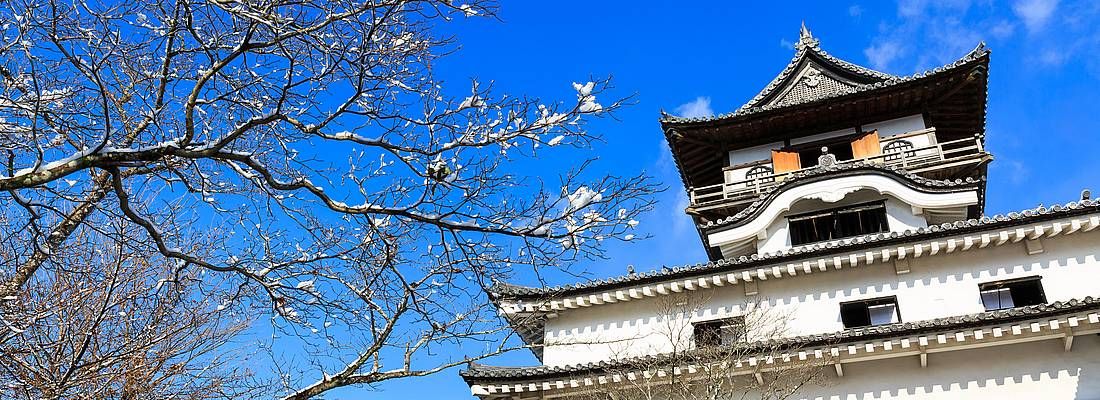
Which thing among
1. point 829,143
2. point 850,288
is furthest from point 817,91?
point 850,288

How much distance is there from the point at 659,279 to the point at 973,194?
6.49 meters

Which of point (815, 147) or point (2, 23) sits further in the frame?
point (815, 147)

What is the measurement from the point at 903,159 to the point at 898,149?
624 millimetres

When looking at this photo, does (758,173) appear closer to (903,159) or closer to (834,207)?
(834,207)

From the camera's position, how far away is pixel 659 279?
1320cm

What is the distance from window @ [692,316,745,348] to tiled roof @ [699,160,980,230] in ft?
9.86

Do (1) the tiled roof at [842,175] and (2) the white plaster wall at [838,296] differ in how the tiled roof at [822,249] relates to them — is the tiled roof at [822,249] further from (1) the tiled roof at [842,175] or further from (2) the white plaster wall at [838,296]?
(1) the tiled roof at [842,175]

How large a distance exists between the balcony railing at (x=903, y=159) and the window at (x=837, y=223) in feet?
4.02

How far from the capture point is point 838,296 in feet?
41.7

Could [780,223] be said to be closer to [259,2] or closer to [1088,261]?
[1088,261]

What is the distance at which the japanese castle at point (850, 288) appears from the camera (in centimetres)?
1069

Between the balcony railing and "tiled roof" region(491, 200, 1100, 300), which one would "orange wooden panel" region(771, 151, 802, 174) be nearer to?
the balcony railing

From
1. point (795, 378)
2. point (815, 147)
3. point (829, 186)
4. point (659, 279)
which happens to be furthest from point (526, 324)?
point (815, 147)

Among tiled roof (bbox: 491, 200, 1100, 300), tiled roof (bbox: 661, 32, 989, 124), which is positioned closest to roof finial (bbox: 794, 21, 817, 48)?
tiled roof (bbox: 661, 32, 989, 124)
